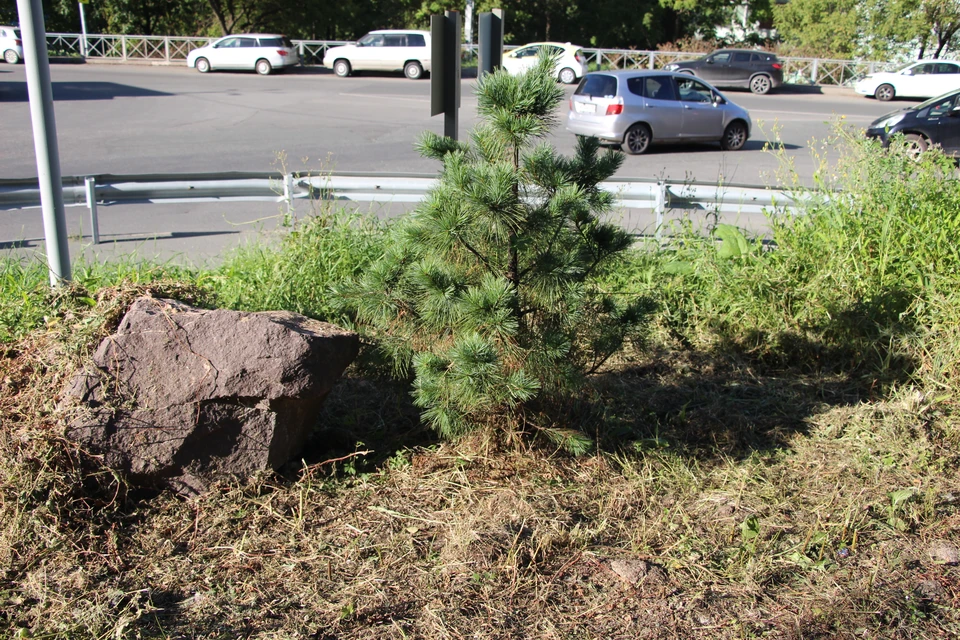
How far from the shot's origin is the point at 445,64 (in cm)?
526

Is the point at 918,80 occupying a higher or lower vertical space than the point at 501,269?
higher

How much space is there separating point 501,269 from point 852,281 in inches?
116

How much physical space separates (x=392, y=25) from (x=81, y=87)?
21329 millimetres

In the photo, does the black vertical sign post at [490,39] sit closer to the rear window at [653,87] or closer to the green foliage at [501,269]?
the green foliage at [501,269]

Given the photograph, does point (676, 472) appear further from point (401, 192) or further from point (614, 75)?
point (614, 75)

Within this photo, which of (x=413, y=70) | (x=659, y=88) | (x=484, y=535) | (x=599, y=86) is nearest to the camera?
(x=484, y=535)

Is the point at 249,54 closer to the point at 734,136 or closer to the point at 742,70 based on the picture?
the point at 742,70

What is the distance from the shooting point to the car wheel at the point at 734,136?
53.1 ft

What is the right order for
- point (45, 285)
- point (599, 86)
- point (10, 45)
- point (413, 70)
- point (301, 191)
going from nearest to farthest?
point (45, 285) → point (301, 191) → point (599, 86) → point (413, 70) → point (10, 45)

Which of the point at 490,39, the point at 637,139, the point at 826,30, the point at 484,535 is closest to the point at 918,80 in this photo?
the point at 826,30

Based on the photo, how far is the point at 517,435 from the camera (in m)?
3.96

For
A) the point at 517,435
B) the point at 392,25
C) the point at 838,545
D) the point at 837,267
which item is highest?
the point at 392,25

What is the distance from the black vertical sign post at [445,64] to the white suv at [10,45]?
3411cm

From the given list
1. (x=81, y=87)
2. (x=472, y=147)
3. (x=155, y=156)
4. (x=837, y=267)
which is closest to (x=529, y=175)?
(x=472, y=147)
